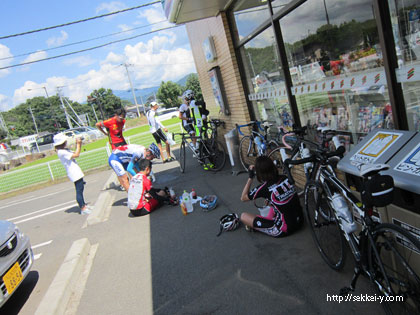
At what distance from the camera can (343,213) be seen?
2.74 m

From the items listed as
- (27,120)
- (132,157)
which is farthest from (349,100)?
(27,120)

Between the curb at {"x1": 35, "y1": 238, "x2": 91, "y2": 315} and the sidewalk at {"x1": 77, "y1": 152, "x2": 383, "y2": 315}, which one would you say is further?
the curb at {"x1": 35, "y1": 238, "x2": 91, "y2": 315}

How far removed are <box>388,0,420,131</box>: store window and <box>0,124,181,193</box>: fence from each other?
13425mm

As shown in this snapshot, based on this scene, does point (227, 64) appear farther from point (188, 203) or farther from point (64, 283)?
point (64, 283)

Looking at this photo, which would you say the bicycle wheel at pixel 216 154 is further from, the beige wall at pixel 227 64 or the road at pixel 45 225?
the road at pixel 45 225

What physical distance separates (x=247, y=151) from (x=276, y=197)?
371cm

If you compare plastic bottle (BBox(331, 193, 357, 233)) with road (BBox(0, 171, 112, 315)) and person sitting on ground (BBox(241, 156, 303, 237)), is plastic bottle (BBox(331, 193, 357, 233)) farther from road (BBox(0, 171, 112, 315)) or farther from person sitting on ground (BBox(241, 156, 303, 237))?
road (BBox(0, 171, 112, 315))

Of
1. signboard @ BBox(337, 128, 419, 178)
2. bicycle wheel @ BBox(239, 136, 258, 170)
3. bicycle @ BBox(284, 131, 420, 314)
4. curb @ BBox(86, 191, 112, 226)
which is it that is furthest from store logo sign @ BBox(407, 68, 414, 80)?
curb @ BBox(86, 191, 112, 226)

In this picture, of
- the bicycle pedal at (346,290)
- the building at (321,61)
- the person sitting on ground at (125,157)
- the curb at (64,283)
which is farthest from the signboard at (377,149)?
the person sitting on ground at (125,157)

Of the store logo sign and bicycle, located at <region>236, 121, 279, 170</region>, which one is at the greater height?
the store logo sign

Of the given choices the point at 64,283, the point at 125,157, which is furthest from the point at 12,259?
the point at 125,157

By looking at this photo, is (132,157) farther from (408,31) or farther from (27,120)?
(27,120)

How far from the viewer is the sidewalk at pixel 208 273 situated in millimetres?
3016

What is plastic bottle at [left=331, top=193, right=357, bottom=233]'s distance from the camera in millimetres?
2670
